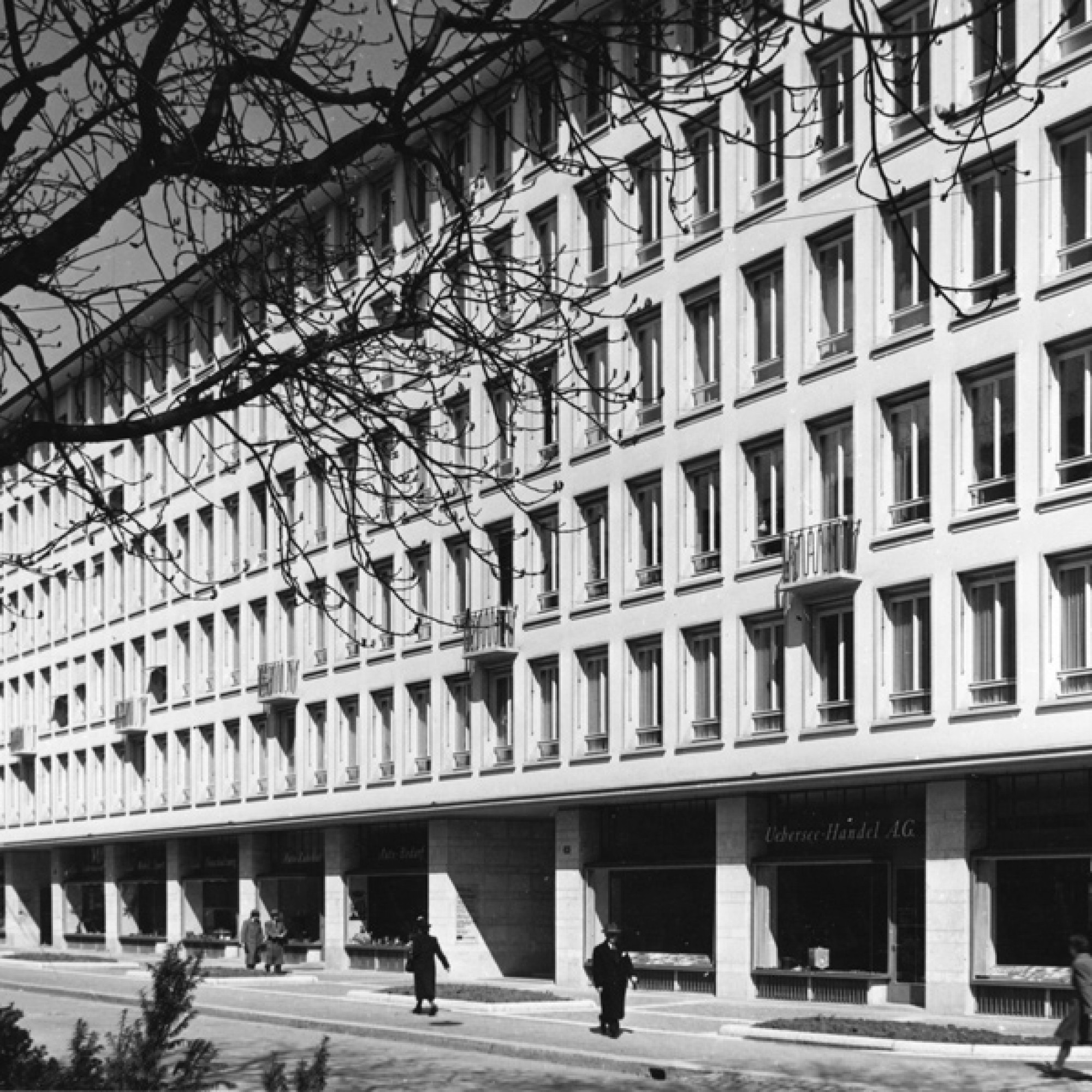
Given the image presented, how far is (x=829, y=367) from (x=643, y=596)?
659cm

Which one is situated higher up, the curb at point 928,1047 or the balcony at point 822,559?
the balcony at point 822,559

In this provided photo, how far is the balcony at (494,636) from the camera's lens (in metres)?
40.3

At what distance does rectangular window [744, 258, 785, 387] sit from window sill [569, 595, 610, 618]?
5.91m

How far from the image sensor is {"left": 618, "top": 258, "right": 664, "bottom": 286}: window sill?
36.4 metres

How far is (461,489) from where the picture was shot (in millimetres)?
9531

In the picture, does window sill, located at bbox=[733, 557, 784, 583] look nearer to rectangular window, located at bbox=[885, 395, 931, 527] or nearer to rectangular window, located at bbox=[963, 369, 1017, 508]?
rectangular window, located at bbox=[885, 395, 931, 527]

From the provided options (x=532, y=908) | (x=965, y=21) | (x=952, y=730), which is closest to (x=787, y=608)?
(x=952, y=730)

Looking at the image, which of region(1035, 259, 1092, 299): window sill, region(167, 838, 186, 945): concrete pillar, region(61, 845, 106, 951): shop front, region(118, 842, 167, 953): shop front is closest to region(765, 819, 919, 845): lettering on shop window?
region(1035, 259, 1092, 299): window sill

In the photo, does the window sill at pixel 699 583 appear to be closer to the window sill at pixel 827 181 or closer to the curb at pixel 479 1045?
the window sill at pixel 827 181

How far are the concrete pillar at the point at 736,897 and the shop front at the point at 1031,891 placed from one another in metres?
5.65

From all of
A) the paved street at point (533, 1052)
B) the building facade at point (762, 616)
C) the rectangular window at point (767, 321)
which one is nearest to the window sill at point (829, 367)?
the building facade at point (762, 616)

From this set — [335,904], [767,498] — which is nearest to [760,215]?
[767,498]

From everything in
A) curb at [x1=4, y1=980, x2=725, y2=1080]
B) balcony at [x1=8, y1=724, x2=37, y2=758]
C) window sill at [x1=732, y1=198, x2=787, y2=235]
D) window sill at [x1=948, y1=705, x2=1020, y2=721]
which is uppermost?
window sill at [x1=732, y1=198, x2=787, y2=235]

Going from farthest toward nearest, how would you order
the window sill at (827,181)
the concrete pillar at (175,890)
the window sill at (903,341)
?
the concrete pillar at (175,890) → the window sill at (827,181) → the window sill at (903,341)
